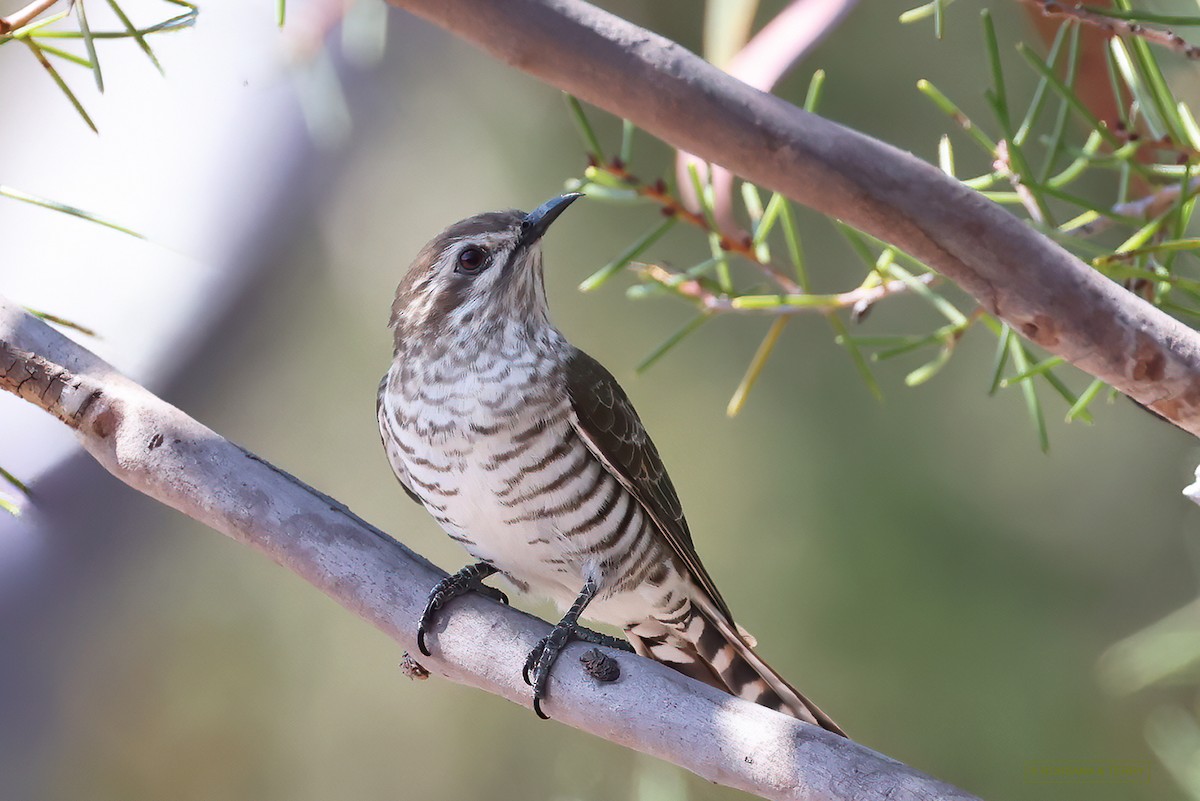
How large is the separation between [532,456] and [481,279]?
0.88 ft

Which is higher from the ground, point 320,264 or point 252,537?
point 320,264

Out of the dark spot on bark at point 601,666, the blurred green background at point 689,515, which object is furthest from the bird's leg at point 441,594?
the blurred green background at point 689,515

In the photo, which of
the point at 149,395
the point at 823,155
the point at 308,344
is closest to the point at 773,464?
the point at 308,344

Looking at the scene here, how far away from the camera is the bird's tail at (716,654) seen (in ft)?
4.50

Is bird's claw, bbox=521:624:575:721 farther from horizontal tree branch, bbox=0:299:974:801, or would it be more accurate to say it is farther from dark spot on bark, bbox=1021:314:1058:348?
dark spot on bark, bbox=1021:314:1058:348

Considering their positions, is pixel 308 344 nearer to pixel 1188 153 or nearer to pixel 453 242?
pixel 453 242

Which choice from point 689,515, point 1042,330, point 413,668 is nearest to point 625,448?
point 413,668

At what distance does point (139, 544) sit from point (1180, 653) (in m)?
2.01

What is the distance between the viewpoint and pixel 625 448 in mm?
1429

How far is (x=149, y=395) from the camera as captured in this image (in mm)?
1019

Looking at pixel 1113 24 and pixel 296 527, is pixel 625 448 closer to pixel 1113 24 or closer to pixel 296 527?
pixel 296 527

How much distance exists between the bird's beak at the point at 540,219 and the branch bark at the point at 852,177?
0.71 metres

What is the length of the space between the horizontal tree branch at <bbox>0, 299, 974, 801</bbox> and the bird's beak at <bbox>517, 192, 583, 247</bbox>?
0.54m

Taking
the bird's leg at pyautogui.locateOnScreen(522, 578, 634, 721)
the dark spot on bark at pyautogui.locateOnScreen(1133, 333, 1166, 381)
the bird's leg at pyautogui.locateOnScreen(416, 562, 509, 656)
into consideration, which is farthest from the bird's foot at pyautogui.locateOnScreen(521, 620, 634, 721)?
the dark spot on bark at pyautogui.locateOnScreen(1133, 333, 1166, 381)
